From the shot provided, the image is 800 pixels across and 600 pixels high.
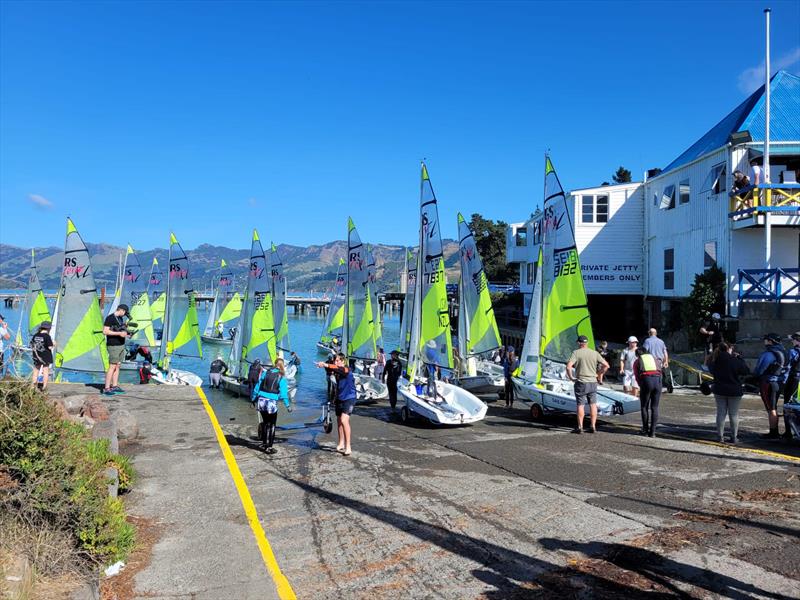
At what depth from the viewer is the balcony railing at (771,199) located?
20.4m

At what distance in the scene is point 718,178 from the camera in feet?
75.4

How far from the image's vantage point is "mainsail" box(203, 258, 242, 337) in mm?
47781

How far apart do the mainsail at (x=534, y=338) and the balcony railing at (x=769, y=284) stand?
922cm

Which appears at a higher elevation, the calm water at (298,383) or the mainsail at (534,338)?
the mainsail at (534,338)

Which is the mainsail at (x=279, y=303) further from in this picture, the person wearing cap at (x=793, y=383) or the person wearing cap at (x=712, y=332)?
the person wearing cap at (x=793, y=383)

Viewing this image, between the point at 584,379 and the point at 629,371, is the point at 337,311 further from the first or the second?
the point at 584,379

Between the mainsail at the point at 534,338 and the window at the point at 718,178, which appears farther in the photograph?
the window at the point at 718,178

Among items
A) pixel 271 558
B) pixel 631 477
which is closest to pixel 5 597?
pixel 271 558

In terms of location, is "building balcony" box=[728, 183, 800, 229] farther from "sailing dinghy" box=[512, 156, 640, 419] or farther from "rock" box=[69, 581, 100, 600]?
"rock" box=[69, 581, 100, 600]

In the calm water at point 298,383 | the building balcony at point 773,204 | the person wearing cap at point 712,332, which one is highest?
the building balcony at point 773,204

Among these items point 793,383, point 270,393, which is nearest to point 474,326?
point 793,383

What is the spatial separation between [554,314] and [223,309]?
4650 cm

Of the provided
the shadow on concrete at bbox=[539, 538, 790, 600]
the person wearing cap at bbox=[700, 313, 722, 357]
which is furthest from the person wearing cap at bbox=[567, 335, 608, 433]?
the person wearing cap at bbox=[700, 313, 722, 357]

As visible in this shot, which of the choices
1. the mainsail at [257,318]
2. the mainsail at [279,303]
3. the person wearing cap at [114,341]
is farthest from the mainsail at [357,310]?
the person wearing cap at [114,341]
